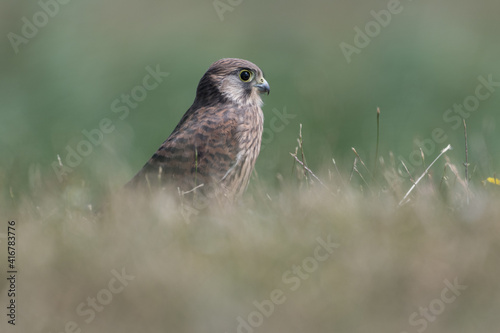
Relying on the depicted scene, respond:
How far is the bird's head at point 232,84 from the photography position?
188 inches

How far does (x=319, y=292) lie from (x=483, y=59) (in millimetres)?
5938

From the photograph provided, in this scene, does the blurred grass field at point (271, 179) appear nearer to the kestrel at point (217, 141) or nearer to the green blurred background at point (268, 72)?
the green blurred background at point (268, 72)

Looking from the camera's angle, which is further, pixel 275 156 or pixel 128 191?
pixel 275 156

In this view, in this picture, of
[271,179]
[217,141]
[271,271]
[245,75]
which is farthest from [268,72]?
[271,271]

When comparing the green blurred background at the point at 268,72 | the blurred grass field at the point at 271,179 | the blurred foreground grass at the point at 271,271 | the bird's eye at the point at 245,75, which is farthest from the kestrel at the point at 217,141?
the green blurred background at the point at 268,72

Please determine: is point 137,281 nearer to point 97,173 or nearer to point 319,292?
point 319,292

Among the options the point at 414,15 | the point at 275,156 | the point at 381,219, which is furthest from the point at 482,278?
the point at 414,15

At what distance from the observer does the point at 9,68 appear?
8070 millimetres

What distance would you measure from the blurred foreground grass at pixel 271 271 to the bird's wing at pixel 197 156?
111 centimetres

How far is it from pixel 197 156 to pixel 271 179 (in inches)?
43.0

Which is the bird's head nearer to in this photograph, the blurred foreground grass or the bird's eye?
the bird's eye

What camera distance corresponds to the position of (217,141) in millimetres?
4418

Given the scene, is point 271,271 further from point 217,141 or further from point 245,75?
point 245,75

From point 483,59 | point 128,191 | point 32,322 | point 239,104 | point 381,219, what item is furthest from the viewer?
point 483,59
